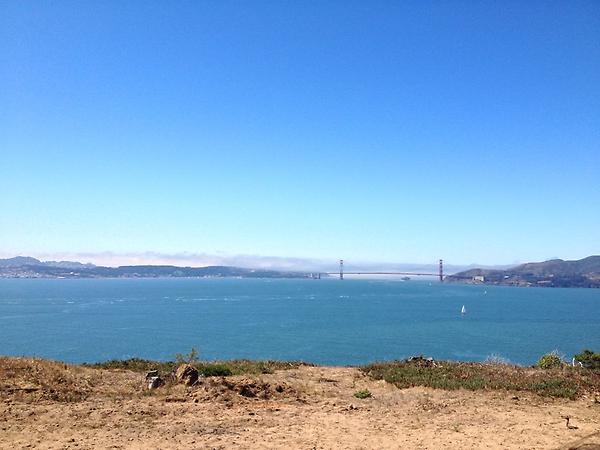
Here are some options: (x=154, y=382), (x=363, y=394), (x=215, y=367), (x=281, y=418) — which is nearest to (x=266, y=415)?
(x=281, y=418)

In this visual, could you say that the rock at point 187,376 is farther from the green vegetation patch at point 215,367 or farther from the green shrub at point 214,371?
the green shrub at point 214,371

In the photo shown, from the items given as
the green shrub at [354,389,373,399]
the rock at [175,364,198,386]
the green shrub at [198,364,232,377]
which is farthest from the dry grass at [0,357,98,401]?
the green shrub at [354,389,373,399]

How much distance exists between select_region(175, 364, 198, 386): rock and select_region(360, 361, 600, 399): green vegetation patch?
21.9 ft

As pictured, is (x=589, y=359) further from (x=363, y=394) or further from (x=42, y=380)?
(x=42, y=380)

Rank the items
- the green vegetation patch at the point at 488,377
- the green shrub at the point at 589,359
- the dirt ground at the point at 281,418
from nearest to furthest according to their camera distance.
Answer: the dirt ground at the point at 281,418
the green vegetation patch at the point at 488,377
the green shrub at the point at 589,359

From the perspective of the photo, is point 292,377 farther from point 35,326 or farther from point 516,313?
point 516,313

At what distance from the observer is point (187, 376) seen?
49.0 ft

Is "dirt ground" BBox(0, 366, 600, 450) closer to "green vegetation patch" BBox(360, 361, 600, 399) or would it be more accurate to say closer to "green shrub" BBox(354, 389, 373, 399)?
"green shrub" BBox(354, 389, 373, 399)

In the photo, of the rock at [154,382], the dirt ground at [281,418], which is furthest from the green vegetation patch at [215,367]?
the dirt ground at [281,418]

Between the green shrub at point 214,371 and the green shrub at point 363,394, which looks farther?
the green shrub at point 214,371

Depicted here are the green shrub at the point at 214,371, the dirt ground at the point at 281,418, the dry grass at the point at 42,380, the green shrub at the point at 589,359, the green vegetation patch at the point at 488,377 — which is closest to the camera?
the dirt ground at the point at 281,418

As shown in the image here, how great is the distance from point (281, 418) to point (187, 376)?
4428mm

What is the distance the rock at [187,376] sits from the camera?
48.4 feet

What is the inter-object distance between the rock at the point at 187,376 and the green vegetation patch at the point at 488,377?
6.68 m
